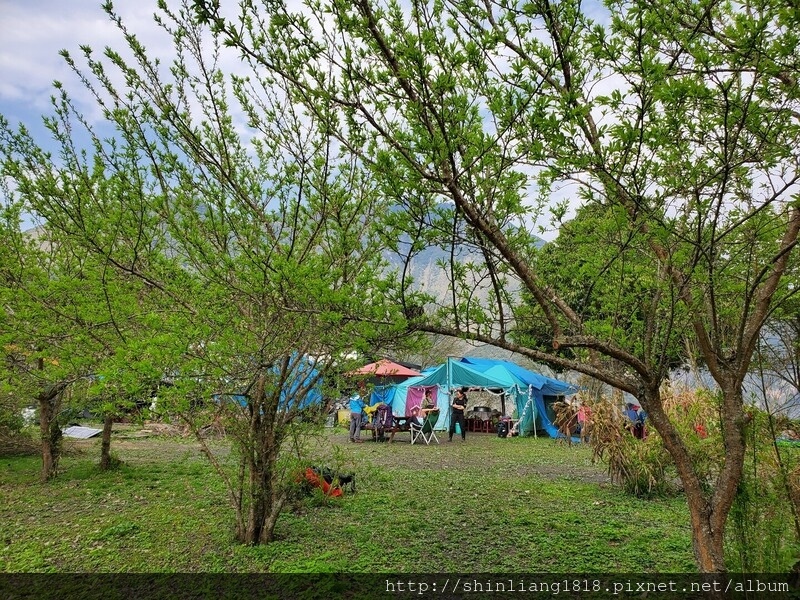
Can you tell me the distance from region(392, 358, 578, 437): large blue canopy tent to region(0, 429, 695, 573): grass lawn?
668cm

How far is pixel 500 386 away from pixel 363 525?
38.3 feet

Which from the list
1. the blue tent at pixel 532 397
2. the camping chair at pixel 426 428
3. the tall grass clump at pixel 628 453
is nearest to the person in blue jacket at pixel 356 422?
the camping chair at pixel 426 428

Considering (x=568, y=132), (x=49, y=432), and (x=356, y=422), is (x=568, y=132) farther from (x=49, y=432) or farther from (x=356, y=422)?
(x=356, y=422)

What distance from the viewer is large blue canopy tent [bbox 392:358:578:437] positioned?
16562 millimetres

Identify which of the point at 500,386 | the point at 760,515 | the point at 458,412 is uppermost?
the point at 500,386

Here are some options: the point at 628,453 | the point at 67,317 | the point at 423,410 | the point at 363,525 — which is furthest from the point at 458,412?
the point at 67,317

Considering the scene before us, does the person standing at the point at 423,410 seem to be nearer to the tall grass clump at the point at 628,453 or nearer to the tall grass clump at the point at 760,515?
the tall grass clump at the point at 628,453

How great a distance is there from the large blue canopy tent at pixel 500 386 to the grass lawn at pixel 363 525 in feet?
21.9

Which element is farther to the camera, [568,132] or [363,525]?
[363,525]

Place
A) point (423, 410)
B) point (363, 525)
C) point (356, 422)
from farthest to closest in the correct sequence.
Answer: 1. point (423, 410)
2. point (356, 422)
3. point (363, 525)

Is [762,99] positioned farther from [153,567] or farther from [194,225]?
[153,567]

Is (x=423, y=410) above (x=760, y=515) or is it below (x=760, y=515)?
above

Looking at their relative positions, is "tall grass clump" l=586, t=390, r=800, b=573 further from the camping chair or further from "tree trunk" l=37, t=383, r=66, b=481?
"tree trunk" l=37, t=383, r=66, b=481

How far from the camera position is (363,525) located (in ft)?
19.1
